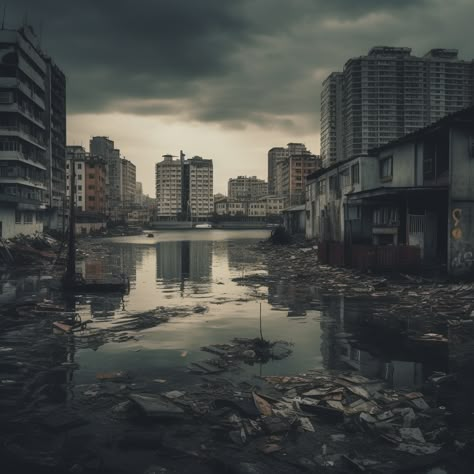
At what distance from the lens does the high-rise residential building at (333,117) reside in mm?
137625

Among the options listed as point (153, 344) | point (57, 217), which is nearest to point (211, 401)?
point (153, 344)

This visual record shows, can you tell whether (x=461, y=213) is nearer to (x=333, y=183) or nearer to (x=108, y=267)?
(x=333, y=183)

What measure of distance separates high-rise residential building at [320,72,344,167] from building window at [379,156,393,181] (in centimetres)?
10290

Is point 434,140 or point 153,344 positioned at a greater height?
point 434,140

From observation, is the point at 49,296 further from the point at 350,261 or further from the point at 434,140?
the point at 434,140

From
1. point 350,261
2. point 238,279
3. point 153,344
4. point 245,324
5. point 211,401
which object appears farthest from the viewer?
point 350,261

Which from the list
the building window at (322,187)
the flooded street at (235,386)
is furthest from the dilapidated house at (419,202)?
the building window at (322,187)

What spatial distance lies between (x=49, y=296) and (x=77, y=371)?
1221 centimetres

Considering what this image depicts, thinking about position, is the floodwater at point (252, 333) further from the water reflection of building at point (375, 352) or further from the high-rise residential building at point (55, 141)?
the high-rise residential building at point (55, 141)

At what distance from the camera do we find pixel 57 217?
85.4 metres

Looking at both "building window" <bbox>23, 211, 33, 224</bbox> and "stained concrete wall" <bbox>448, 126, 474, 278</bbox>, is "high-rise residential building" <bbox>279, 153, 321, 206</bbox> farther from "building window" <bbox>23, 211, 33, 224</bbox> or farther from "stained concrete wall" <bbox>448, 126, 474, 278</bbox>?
"stained concrete wall" <bbox>448, 126, 474, 278</bbox>

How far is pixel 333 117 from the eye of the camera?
140250 millimetres

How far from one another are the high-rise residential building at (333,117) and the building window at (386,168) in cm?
10290

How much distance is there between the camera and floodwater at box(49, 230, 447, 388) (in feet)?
34.4
